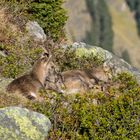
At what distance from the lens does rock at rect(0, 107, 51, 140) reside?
1139 centimetres

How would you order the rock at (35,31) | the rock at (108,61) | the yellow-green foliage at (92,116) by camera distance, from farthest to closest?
the rock at (35,31) → the rock at (108,61) → the yellow-green foliage at (92,116)

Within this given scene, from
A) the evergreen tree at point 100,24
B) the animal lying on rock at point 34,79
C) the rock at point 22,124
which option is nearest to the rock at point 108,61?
the animal lying on rock at point 34,79

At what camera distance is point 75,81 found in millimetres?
17047

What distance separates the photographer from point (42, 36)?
20750 millimetres

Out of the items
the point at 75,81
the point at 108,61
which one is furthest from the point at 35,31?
the point at 75,81

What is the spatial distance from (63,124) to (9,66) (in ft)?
15.3

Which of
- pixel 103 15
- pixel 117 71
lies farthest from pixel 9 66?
pixel 103 15

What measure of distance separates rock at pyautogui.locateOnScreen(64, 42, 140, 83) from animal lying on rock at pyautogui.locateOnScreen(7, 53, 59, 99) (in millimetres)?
2072

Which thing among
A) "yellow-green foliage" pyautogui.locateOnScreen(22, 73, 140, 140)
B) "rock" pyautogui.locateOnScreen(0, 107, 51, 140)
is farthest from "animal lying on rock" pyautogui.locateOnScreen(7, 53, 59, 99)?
"rock" pyautogui.locateOnScreen(0, 107, 51, 140)

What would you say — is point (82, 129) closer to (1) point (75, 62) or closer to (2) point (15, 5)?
(1) point (75, 62)

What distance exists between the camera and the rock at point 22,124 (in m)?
11.4

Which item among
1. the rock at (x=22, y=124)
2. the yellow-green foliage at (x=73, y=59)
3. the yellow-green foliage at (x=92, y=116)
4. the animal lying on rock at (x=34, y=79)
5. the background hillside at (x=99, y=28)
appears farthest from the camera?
the background hillside at (x=99, y=28)

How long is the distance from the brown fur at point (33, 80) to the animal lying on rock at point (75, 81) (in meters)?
0.43

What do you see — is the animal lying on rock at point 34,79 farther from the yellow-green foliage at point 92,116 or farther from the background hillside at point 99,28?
the background hillside at point 99,28
